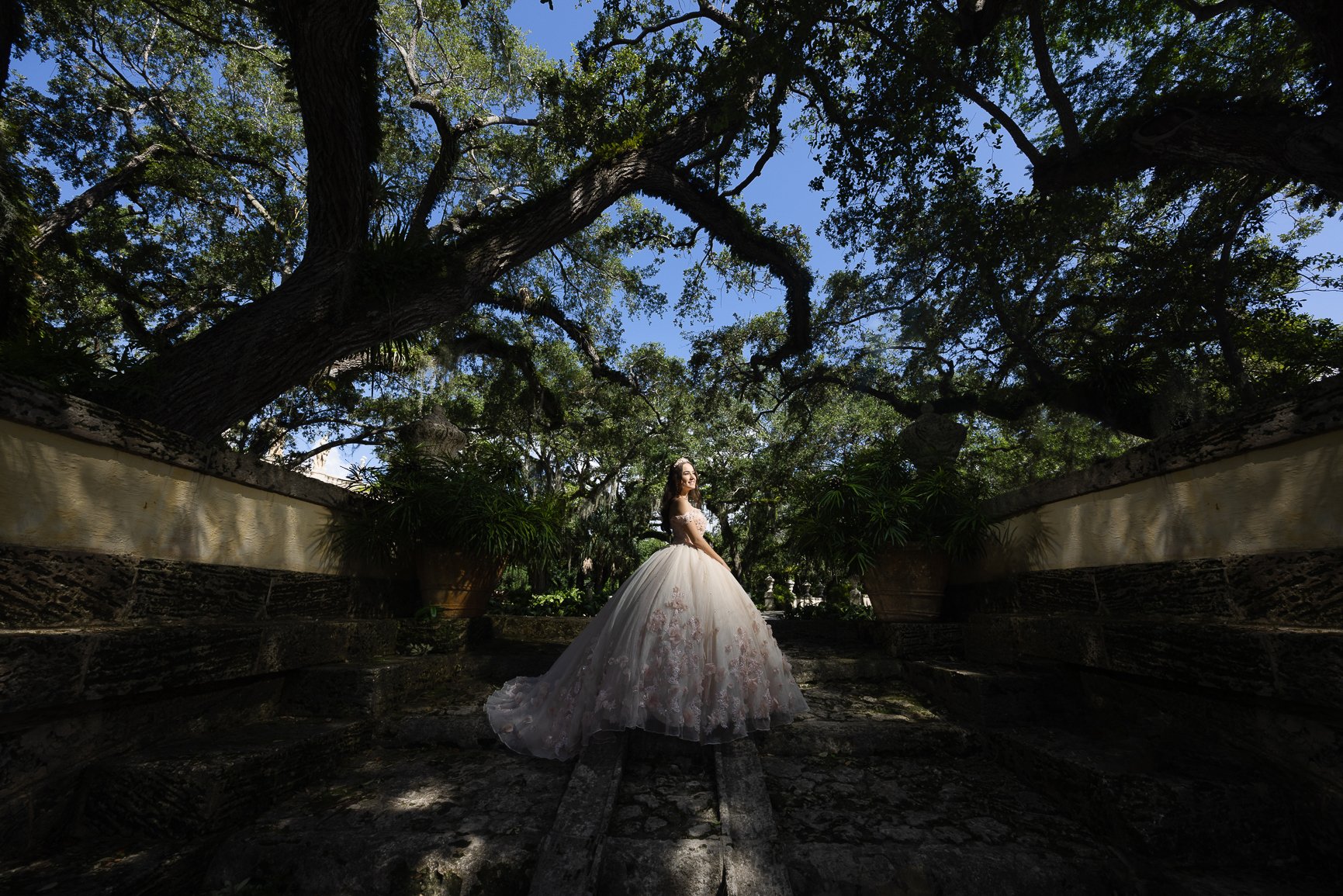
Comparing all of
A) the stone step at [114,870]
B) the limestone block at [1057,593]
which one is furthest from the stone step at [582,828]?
the limestone block at [1057,593]

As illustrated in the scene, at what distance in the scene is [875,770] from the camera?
287cm

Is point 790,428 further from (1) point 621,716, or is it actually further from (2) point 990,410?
(1) point 621,716

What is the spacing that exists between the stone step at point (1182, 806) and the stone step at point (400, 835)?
2.16 meters

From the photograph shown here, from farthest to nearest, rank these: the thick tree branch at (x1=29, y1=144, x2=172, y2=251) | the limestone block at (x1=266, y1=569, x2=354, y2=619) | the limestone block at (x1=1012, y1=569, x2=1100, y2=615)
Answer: the thick tree branch at (x1=29, y1=144, x2=172, y2=251) → the limestone block at (x1=266, y1=569, x2=354, y2=619) → the limestone block at (x1=1012, y1=569, x2=1100, y2=615)

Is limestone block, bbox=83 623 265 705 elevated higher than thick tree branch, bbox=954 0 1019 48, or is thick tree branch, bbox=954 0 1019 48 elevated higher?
thick tree branch, bbox=954 0 1019 48

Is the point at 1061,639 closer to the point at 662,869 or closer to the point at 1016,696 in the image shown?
the point at 1016,696

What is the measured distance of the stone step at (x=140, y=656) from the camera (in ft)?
6.16

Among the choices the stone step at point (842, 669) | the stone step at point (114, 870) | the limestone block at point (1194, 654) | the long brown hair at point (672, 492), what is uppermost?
the long brown hair at point (672, 492)

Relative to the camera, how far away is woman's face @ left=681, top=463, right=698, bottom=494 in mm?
4488

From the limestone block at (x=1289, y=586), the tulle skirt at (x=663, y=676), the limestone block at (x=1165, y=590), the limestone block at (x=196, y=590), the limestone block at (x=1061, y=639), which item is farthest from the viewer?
the tulle skirt at (x=663, y=676)

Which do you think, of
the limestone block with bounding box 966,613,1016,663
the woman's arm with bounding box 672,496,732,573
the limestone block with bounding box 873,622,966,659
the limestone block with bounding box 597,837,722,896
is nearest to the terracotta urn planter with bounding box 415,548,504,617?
the woman's arm with bounding box 672,496,732,573

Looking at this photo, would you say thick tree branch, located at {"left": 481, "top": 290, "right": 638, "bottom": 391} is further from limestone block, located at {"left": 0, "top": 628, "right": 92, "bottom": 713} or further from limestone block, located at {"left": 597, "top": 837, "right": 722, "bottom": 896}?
limestone block, located at {"left": 597, "top": 837, "right": 722, "bottom": 896}

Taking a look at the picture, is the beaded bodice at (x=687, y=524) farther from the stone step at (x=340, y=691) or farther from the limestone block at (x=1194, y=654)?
the limestone block at (x=1194, y=654)

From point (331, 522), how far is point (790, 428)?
11876mm
